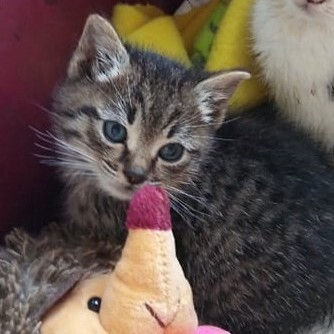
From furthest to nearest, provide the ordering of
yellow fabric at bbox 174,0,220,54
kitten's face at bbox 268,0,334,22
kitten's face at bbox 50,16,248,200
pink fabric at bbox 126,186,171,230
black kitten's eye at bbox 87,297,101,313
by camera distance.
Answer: yellow fabric at bbox 174,0,220,54 < kitten's face at bbox 268,0,334,22 < kitten's face at bbox 50,16,248,200 < black kitten's eye at bbox 87,297,101,313 < pink fabric at bbox 126,186,171,230

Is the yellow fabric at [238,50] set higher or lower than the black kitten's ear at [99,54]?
lower

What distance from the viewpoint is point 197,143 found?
1351mm

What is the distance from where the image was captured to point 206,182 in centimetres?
137

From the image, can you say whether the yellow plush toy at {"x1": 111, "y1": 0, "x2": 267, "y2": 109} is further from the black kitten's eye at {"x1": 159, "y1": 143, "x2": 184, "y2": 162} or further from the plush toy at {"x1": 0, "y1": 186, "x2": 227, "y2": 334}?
the plush toy at {"x1": 0, "y1": 186, "x2": 227, "y2": 334}

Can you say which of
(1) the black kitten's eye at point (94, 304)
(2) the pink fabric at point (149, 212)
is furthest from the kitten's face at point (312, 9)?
(1) the black kitten's eye at point (94, 304)

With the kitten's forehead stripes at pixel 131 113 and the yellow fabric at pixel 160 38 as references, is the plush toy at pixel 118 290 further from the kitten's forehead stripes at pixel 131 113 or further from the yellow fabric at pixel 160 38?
the yellow fabric at pixel 160 38

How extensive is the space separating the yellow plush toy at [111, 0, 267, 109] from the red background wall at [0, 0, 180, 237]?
15cm

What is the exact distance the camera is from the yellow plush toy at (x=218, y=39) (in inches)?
61.7

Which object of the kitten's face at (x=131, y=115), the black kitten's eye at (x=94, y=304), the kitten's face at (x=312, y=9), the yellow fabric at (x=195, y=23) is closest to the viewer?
the black kitten's eye at (x=94, y=304)

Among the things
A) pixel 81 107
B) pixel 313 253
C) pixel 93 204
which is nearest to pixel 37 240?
pixel 93 204

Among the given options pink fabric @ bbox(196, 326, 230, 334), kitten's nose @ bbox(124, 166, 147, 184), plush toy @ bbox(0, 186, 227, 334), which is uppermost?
kitten's nose @ bbox(124, 166, 147, 184)

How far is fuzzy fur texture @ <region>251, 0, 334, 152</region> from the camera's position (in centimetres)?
143

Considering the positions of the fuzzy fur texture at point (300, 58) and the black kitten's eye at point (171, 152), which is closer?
the black kitten's eye at point (171, 152)

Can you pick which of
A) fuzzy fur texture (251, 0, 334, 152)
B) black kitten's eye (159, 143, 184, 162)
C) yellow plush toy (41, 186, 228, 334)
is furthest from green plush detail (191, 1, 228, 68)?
yellow plush toy (41, 186, 228, 334)
